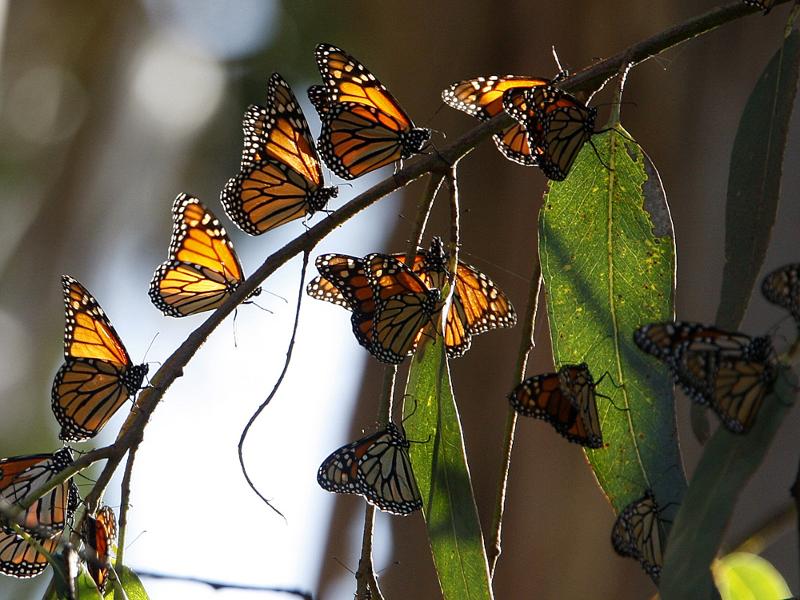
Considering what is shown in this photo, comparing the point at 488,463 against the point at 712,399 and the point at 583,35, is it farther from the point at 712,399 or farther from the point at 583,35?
the point at 712,399

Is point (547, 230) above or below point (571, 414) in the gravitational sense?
above

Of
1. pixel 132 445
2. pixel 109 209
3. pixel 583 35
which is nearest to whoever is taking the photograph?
pixel 132 445

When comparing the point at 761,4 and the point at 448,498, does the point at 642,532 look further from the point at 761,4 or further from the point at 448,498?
the point at 761,4

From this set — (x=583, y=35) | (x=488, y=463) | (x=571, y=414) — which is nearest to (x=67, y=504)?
(x=571, y=414)

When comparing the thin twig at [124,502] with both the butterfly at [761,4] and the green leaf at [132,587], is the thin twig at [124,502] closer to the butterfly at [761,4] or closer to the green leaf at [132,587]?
the green leaf at [132,587]

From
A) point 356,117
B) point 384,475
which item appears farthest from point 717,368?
point 356,117

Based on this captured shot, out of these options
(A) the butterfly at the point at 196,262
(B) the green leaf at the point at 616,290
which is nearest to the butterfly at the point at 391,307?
(B) the green leaf at the point at 616,290
